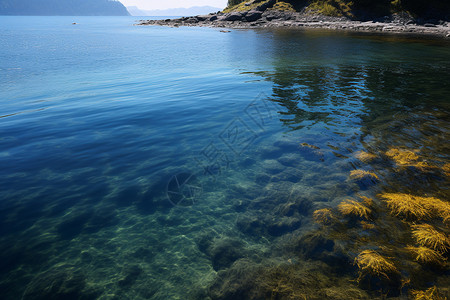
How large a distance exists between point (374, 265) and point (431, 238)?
6.60 ft

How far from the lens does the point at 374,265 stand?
586cm

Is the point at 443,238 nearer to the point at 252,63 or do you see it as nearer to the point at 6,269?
the point at 6,269

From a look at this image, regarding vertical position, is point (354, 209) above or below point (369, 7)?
below

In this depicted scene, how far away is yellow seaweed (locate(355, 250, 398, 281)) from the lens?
5738 mm

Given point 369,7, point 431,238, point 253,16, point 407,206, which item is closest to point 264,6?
point 253,16

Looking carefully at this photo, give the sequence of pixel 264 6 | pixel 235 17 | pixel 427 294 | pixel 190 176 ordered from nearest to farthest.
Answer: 1. pixel 427 294
2. pixel 190 176
3. pixel 264 6
4. pixel 235 17

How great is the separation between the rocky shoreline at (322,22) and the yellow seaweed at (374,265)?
3067 inches

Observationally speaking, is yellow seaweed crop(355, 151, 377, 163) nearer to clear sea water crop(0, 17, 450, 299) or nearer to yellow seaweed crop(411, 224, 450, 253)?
clear sea water crop(0, 17, 450, 299)

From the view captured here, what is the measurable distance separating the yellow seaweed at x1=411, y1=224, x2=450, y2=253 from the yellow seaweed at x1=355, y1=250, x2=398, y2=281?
4.53ft

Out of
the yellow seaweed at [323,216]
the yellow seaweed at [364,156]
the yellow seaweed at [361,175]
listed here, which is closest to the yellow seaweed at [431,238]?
the yellow seaweed at [323,216]

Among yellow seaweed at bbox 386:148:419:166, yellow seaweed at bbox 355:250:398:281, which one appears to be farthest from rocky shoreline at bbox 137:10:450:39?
yellow seaweed at bbox 355:250:398:281

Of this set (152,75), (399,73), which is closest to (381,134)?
(399,73)

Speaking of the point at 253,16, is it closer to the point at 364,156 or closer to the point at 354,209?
the point at 364,156

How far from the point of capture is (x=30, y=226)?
764cm
